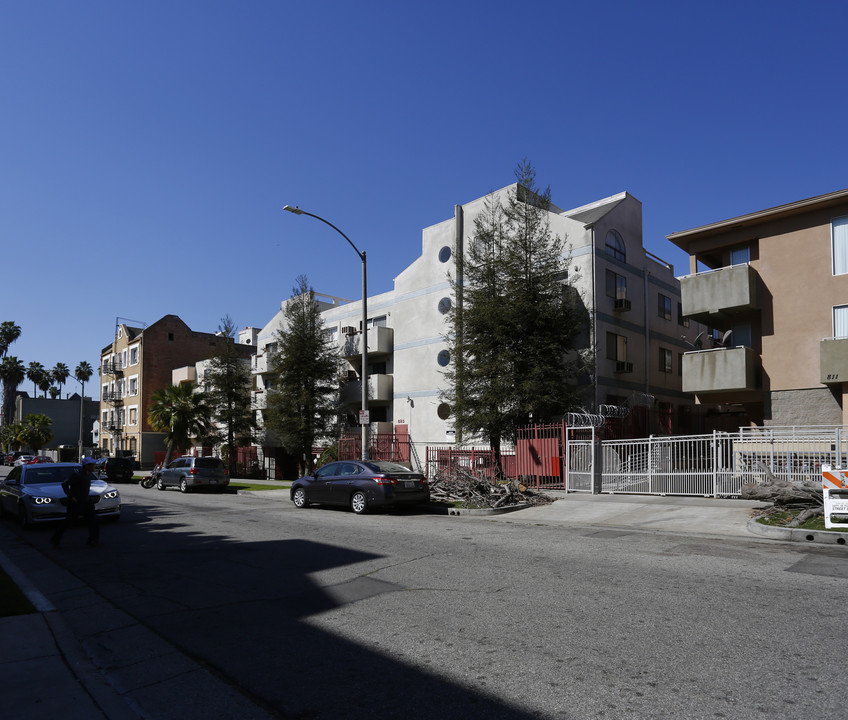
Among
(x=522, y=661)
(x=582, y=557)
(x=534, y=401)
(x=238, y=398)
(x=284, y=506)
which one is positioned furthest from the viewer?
(x=238, y=398)

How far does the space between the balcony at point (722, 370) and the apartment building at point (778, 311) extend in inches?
1.4

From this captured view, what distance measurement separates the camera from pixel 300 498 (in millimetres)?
20078

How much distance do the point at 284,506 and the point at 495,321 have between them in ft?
32.9

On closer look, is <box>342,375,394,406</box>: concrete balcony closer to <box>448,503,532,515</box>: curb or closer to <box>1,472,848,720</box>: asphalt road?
<box>448,503,532,515</box>: curb

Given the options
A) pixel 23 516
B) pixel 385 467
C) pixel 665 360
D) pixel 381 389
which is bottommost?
pixel 23 516

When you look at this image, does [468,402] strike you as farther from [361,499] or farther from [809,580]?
[809,580]

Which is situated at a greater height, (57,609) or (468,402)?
(468,402)

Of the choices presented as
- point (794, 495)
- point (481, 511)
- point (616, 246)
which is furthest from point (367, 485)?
point (616, 246)

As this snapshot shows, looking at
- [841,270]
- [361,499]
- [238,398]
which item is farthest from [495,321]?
[238,398]

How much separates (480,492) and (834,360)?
42.0 feet

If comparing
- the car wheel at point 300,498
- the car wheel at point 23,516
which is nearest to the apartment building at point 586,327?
the car wheel at point 300,498

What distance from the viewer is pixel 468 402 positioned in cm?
2480

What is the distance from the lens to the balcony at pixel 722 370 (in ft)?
75.9

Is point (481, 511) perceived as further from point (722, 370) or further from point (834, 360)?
point (834, 360)
